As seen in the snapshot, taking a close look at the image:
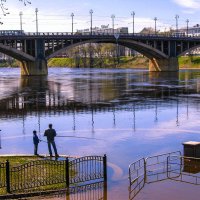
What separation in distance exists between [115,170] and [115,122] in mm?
14920

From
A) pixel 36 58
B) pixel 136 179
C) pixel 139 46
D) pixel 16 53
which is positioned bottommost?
pixel 136 179

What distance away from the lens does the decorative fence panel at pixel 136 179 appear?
17.6 meters

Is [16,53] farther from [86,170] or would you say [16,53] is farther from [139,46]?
[86,170]

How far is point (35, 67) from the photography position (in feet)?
404

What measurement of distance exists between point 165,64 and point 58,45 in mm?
40249

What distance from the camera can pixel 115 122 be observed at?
35.0 metres

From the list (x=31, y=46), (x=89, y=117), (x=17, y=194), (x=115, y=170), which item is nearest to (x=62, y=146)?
(x=115, y=170)

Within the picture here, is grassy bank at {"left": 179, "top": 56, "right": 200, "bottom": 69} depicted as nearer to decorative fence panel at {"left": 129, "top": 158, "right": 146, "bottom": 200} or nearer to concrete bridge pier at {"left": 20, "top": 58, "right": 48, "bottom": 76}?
concrete bridge pier at {"left": 20, "top": 58, "right": 48, "bottom": 76}

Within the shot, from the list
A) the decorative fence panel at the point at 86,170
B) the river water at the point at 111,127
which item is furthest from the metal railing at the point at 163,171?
the decorative fence panel at the point at 86,170

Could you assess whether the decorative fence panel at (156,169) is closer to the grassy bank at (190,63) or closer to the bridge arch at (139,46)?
the bridge arch at (139,46)

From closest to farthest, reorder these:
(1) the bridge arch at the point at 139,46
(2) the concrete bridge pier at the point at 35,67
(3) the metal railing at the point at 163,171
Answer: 1. (3) the metal railing at the point at 163,171
2. (2) the concrete bridge pier at the point at 35,67
3. (1) the bridge arch at the point at 139,46

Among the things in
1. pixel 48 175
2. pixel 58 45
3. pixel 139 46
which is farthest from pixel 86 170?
pixel 139 46

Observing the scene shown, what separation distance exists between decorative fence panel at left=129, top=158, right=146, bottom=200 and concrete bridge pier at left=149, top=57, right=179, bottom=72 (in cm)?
12862

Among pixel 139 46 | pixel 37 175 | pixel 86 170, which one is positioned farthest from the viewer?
pixel 139 46
